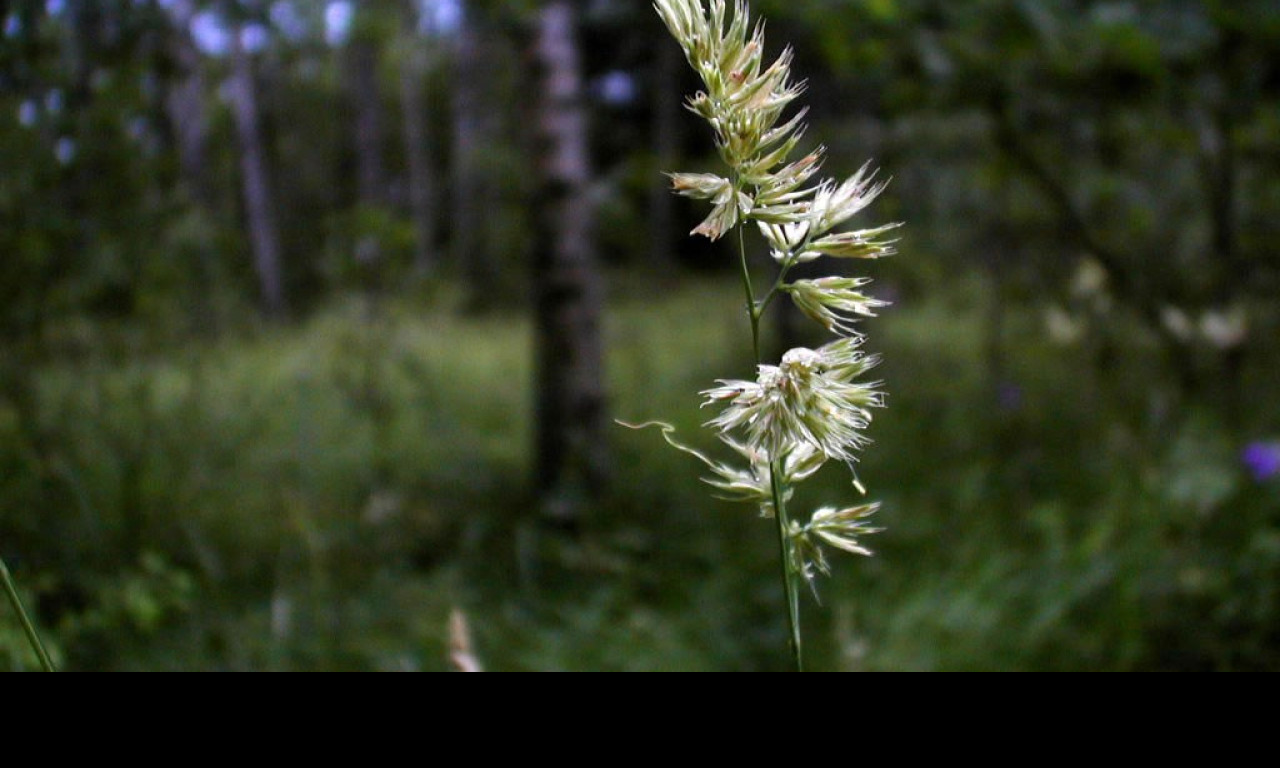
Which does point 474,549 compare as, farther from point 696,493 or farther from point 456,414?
point 456,414

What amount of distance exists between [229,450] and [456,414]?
2.72 meters

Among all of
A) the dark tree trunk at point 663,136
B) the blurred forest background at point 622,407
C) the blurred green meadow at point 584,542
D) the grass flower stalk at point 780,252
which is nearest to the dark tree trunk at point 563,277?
the blurred forest background at point 622,407

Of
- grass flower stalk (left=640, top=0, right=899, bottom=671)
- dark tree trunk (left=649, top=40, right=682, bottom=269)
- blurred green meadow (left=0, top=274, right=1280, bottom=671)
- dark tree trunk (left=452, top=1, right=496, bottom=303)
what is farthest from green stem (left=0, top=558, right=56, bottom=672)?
dark tree trunk (left=452, top=1, right=496, bottom=303)

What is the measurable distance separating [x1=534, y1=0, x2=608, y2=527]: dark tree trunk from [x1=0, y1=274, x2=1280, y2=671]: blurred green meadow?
35 cm

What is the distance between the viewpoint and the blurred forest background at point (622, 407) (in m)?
2.87

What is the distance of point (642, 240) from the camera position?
17.5 m

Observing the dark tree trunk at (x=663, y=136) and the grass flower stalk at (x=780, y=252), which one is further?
the dark tree trunk at (x=663, y=136)

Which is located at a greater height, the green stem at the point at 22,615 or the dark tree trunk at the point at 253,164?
the dark tree trunk at the point at 253,164

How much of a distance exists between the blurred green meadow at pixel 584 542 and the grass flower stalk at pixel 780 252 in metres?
1.38

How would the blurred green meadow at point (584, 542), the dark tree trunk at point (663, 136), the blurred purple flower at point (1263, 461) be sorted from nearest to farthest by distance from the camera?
the blurred green meadow at point (584, 542) → the blurred purple flower at point (1263, 461) → the dark tree trunk at point (663, 136)

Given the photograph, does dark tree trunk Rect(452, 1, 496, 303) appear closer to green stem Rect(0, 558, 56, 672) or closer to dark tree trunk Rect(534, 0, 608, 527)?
dark tree trunk Rect(534, 0, 608, 527)

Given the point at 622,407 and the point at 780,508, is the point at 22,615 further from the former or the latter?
the point at 622,407

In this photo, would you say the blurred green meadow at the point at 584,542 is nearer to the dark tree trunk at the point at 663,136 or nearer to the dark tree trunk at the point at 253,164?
the dark tree trunk at the point at 253,164

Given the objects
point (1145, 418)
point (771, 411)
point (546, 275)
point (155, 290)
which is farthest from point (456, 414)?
point (771, 411)
